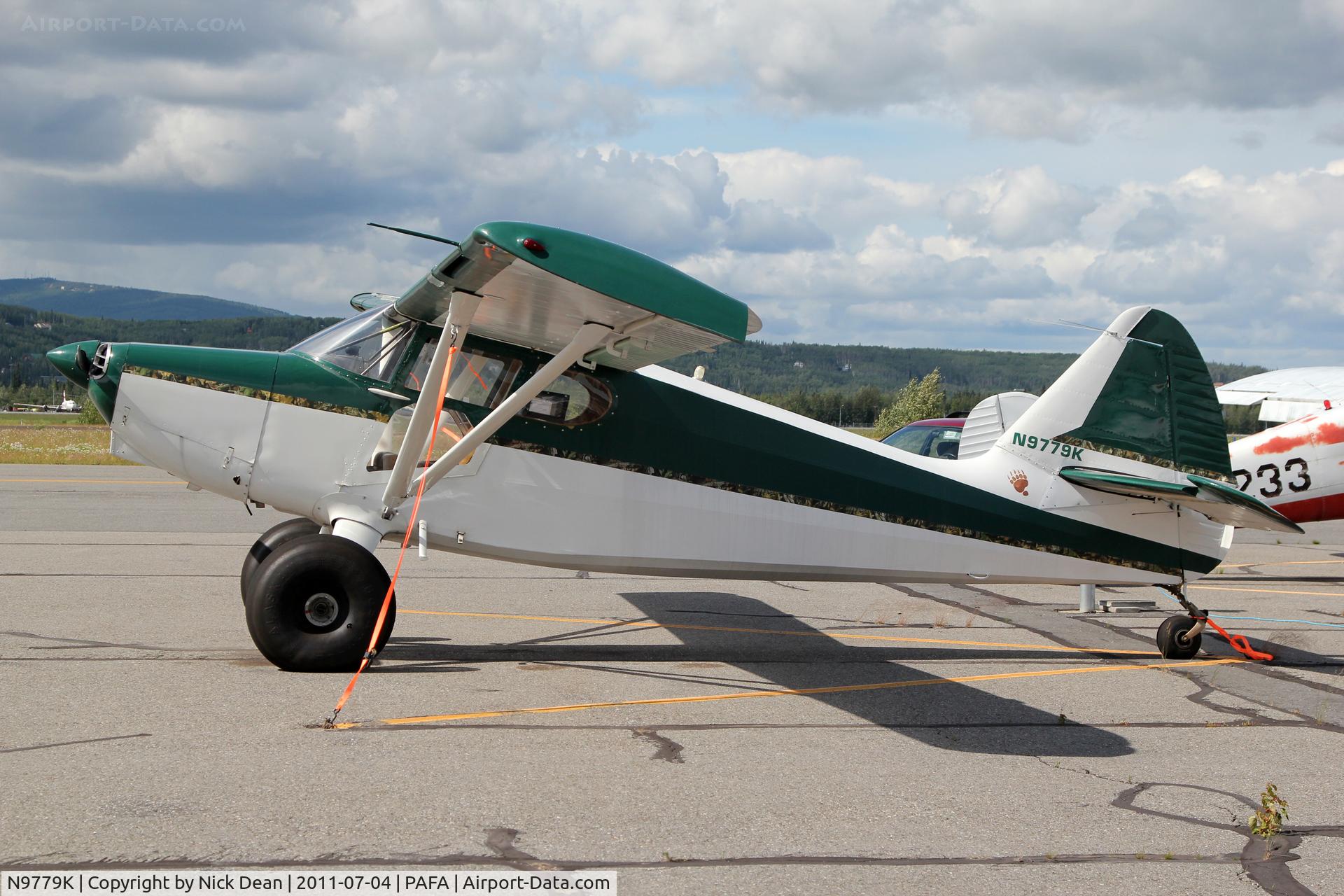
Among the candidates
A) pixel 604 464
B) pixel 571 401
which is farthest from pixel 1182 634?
pixel 571 401

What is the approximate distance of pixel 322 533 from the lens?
25.8ft

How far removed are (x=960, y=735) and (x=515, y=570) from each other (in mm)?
7687

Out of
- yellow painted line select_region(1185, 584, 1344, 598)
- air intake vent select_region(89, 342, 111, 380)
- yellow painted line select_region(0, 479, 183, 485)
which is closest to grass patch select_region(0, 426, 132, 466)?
yellow painted line select_region(0, 479, 183, 485)

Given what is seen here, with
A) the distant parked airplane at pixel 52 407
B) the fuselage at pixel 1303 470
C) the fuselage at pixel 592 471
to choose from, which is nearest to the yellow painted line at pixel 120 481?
the fuselage at pixel 592 471

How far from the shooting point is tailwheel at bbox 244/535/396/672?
23.5 ft

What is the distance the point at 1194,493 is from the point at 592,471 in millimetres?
4659

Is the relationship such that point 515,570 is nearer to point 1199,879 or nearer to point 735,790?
point 735,790

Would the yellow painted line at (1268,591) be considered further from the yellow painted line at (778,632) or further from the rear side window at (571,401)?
the rear side window at (571,401)

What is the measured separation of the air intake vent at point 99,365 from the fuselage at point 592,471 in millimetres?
13

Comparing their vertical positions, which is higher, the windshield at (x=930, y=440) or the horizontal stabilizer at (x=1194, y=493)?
the windshield at (x=930, y=440)

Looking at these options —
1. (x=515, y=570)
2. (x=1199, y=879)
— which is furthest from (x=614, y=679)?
(x=515, y=570)

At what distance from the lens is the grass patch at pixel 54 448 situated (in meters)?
34.3

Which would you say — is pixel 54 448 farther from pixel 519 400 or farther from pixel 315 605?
pixel 519 400

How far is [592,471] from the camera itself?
8000mm
